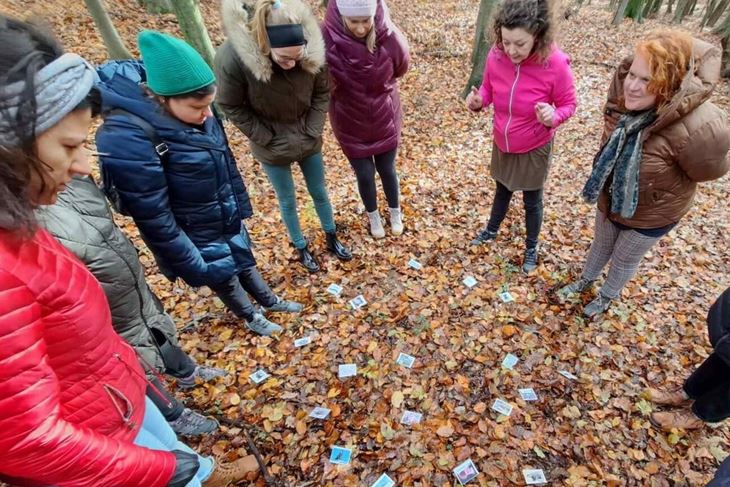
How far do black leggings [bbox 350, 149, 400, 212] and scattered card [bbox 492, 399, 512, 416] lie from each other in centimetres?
235

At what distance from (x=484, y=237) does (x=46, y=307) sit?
13.3ft

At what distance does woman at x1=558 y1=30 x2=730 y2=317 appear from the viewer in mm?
2205

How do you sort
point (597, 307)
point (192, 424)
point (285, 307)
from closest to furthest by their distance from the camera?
point (192, 424) < point (597, 307) < point (285, 307)

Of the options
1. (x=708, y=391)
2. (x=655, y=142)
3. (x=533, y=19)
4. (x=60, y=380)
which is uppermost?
(x=533, y=19)

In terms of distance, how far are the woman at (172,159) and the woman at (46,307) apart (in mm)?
768

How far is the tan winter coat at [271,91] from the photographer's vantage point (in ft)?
8.45

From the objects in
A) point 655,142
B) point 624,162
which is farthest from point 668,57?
point 624,162

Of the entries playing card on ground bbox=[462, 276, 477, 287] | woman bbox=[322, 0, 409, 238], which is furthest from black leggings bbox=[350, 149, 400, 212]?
playing card on ground bbox=[462, 276, 477, 287]

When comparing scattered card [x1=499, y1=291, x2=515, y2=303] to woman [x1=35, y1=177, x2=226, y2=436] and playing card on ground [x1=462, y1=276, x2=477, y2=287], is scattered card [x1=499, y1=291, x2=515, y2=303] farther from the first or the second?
woman [x1=35, y1=177, x2=226, y2=436]

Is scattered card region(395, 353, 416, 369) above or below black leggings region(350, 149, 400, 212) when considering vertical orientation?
below

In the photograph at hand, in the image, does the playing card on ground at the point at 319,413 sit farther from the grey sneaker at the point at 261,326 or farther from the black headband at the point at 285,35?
the black headband at the point at 285,35

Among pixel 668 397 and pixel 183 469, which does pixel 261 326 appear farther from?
pixel 668 397

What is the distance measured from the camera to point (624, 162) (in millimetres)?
2641

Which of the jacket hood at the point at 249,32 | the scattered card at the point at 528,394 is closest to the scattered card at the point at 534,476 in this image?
the scattered card at the point at 528,394
